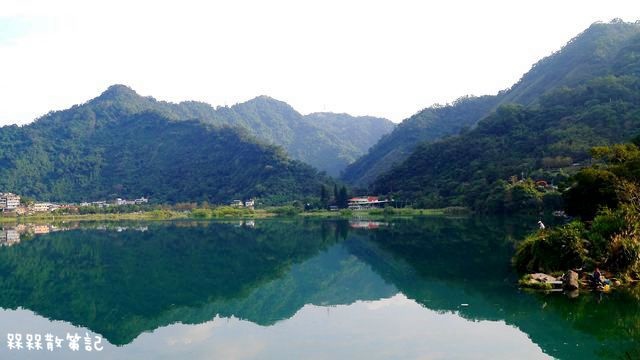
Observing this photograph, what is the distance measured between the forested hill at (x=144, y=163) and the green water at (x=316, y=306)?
252 ft

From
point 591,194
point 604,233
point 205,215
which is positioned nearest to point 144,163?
point 205,215

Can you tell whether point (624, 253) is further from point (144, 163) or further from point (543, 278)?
point (144, 163)

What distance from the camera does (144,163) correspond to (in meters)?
153

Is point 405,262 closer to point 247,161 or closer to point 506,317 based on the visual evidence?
point 506,317

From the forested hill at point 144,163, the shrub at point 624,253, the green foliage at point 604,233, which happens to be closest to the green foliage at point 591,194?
the green foliage at point 604,233

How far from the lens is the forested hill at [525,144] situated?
65.6m

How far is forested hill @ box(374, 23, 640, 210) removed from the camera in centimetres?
6562

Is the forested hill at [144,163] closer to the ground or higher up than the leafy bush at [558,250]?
higher up

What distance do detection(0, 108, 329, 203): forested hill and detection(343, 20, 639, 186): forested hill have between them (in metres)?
25.2

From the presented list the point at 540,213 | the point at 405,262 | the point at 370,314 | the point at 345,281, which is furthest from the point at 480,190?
the point at 370,314

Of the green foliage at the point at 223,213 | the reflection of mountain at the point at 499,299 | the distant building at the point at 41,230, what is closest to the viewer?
the reflection of mountain at the point at 499,299

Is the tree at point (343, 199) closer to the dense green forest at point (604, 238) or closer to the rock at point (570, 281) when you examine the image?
the dense green forest at point (604, 238)

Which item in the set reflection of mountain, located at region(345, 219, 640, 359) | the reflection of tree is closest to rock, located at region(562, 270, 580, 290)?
reflection of mountain, located at region(345, 219, 640, 359)

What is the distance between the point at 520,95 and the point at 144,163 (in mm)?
95026
